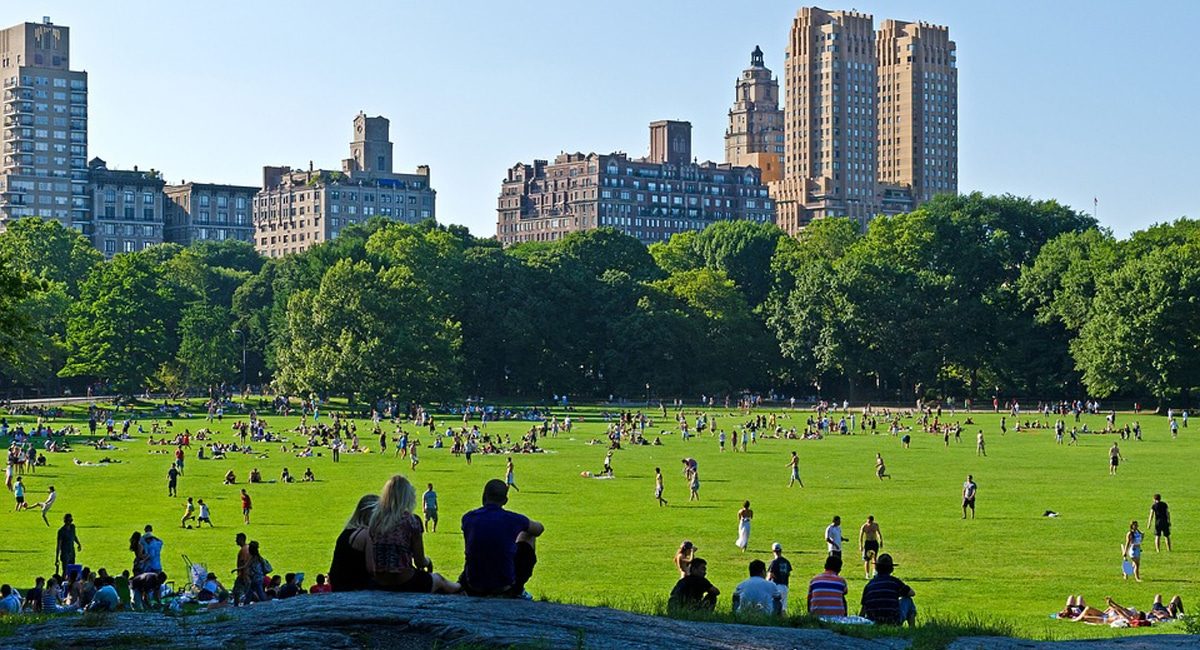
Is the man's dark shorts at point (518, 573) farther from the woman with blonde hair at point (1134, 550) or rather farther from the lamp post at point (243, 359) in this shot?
the lamp post at point (243, 359)

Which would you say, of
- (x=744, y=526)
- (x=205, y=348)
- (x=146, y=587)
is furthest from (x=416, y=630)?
(x=205, y=348)

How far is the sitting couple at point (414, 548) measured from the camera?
1234 centimetres

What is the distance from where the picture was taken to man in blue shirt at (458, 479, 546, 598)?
13008mm

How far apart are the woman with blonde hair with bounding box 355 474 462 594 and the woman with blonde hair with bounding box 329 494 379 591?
53 millimetres

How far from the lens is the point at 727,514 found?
40.7 metres

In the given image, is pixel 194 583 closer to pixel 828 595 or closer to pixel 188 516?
pixel 828 595

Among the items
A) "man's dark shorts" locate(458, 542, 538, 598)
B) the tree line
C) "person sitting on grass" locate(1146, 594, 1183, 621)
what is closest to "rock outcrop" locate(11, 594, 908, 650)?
"man's dark shorts" locate(458, 542, 538, 598)

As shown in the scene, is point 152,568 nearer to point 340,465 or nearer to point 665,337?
point 340,465

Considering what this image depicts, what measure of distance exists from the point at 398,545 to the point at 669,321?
98.8 meters

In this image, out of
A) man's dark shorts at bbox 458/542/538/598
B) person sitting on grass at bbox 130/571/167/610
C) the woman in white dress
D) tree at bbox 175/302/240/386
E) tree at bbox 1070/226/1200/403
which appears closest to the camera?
man's dark shorts at bbox 458/542/538/598

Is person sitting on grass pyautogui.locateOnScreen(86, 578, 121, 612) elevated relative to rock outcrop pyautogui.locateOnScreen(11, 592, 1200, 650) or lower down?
lower down

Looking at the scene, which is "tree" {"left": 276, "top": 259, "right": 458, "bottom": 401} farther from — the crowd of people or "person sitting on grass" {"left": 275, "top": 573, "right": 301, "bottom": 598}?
the crowd of people

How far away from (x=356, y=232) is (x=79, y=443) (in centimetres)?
7567

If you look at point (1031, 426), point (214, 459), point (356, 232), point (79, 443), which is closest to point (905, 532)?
point (214, 459)
